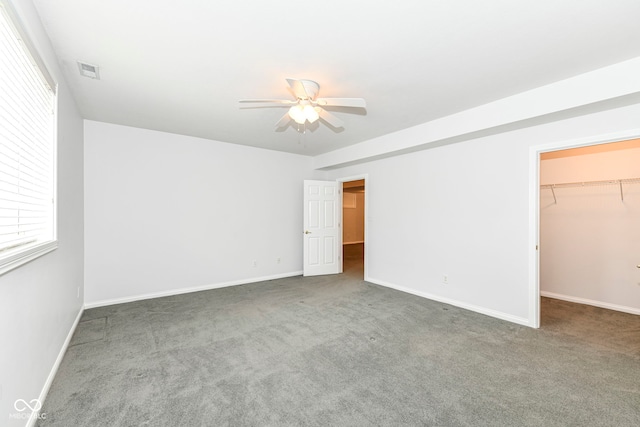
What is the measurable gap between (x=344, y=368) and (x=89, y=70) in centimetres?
349

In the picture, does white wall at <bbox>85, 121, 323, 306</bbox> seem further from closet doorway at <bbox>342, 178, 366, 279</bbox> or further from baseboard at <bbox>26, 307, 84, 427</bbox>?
closet doorway at <bbox>342, 178, 366, 279</bbox>

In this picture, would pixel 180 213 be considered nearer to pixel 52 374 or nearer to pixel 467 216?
pixel 52 374

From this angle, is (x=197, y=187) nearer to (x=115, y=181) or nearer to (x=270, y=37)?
(x=115, y=181)

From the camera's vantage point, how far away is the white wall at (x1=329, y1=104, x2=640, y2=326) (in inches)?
130

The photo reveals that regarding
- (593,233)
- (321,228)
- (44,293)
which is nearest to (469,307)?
(593,233)

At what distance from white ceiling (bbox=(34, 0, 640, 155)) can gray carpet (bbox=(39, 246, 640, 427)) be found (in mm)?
2574

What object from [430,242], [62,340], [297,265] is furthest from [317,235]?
[62,340]

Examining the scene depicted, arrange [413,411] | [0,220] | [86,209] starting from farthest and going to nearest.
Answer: [86,209], [413,411], [0,220]

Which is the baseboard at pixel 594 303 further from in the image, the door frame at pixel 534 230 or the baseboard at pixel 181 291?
the baseboard at pixel 181 291

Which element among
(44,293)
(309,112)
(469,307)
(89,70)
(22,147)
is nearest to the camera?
(22,147)

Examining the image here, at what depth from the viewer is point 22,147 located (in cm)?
168

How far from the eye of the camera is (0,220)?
139cm

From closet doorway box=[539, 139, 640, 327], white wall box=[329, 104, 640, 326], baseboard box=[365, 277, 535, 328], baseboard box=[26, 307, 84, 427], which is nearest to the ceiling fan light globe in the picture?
white wall box=[329, 104, 640, 326]

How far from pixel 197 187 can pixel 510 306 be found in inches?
190
